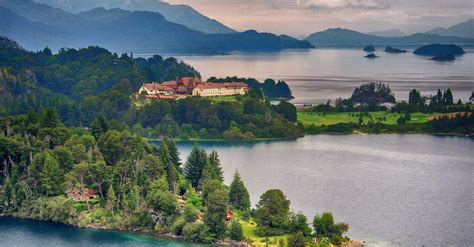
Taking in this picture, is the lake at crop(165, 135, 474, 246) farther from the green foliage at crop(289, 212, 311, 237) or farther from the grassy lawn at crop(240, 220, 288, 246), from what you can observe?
the grassy lawn at crop(240, 220, 288, 246)

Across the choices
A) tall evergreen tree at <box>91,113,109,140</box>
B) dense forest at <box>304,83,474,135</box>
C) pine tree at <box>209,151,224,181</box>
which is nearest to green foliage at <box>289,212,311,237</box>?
pine tree at <box>209,151,224,181</box>

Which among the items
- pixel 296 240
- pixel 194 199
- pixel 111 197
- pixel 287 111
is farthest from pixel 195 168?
pixel 287 111

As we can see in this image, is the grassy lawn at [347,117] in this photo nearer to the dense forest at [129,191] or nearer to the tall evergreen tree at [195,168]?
the dense forest at [129,191]

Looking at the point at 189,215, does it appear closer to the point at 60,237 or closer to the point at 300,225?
the point at 300,225

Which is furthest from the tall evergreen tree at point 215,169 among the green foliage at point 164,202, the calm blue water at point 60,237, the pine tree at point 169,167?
the calm blue water at point 60,237

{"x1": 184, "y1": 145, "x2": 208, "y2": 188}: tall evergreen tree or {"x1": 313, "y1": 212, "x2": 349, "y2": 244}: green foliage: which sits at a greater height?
{"x1": 184, "y1": 145, "x2": 208, "y2": 188}: tall evergreen tree

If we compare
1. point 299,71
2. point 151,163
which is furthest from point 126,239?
point 299,71
